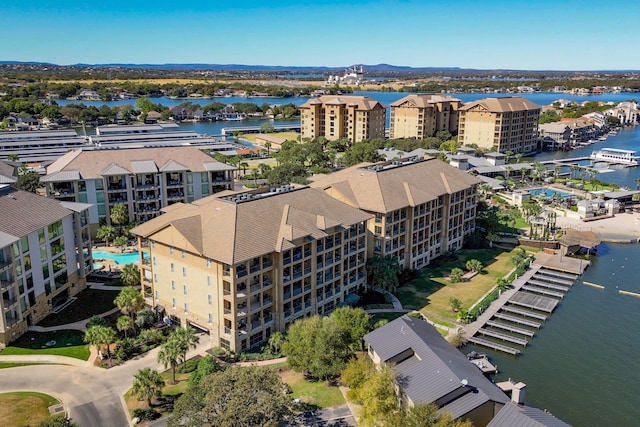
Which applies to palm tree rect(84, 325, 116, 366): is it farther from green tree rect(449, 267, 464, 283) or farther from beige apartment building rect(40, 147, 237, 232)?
green tree rect(449, 267, 464, 283)

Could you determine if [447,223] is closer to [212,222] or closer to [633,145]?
[212,222]

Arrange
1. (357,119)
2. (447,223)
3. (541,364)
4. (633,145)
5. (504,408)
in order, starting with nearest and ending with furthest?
(504,408), (541,364), (447,223), (357,119), (633,145)

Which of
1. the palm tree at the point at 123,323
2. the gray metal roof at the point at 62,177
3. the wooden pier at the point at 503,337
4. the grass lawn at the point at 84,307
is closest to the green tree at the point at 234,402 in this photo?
the palm tree at the point at 123,323

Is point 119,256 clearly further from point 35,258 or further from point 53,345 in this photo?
point 53,345

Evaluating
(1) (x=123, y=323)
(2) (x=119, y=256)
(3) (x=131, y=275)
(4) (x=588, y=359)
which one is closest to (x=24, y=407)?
(1) (x=123, y=323)

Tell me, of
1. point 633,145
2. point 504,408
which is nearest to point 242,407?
point 504,408

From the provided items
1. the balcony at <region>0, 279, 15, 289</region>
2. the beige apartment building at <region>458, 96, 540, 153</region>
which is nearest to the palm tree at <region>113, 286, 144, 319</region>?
the balcony at <region>0, 279, 15, 289</region>
